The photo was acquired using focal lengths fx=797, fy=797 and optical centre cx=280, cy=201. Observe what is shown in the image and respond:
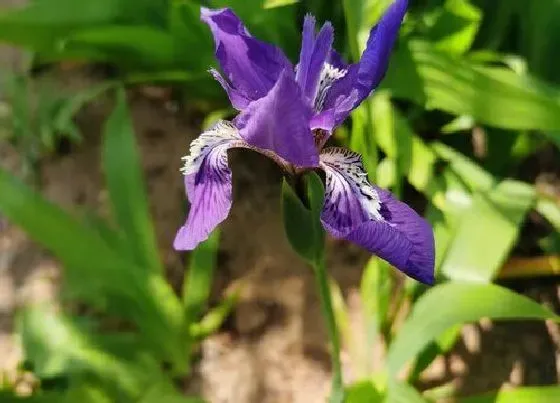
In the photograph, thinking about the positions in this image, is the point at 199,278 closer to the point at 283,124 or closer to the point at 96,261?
the point at 96,261

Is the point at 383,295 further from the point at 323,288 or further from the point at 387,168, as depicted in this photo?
the point at 323,288

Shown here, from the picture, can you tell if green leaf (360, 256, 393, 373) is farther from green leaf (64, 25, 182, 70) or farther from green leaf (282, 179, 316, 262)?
green leaf (64, 25, 182, 70)

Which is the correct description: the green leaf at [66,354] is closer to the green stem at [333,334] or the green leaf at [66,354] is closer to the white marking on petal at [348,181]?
the green stem at [333,334]

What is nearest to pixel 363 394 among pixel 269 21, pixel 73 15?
pixel 269 21

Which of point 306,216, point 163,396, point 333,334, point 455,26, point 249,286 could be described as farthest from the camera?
point 249,286

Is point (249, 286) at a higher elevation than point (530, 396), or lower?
lower

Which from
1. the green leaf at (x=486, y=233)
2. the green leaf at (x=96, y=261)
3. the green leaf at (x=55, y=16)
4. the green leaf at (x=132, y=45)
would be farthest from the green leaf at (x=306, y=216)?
the green leaf at (x=55, y=16)
